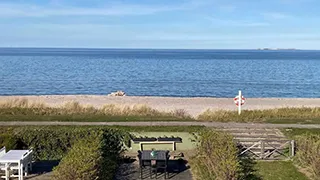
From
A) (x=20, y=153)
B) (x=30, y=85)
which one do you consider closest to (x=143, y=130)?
(x=20, y=153)

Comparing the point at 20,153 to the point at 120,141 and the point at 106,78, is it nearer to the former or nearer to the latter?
the point at 120,141

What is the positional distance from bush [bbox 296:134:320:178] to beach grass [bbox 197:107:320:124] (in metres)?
5.04

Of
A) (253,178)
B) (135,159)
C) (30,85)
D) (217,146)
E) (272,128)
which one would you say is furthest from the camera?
(30,85)

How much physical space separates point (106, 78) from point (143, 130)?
49075 mm

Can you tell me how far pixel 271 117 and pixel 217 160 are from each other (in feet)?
38.2

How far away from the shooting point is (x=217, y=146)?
41.0 ft

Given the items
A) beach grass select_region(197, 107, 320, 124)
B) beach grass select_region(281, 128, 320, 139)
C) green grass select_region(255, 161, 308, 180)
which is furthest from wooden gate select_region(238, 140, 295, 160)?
beach grass select_region(197, 107, 320, 124)

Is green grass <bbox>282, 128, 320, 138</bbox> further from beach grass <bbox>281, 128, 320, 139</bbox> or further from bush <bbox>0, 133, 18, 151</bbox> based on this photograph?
bush <bbox>0, 133, 18, 151</bbox>

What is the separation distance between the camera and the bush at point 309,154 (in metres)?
12.9

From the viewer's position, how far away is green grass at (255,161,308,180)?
45.3 feet

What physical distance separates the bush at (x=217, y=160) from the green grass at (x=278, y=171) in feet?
6.40

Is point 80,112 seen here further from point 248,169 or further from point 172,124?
point 248,169

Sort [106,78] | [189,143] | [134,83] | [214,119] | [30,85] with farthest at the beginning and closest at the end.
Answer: [106,78]
[134,83]
[30,85]
[214,119]
[189,143]

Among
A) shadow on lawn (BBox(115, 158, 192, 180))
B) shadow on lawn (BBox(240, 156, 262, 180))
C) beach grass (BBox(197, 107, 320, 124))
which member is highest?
beach grass (BBox(197, 107, 320, 124))
